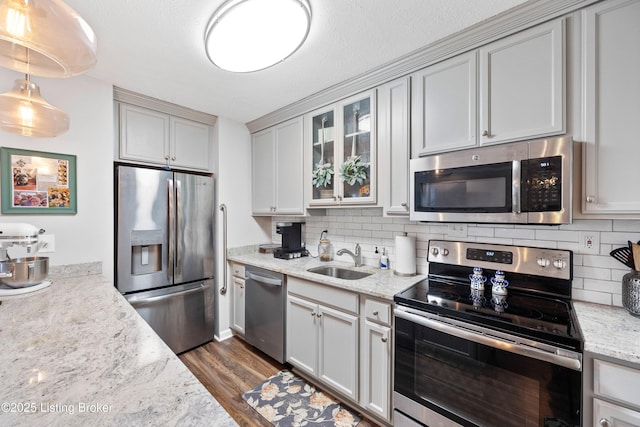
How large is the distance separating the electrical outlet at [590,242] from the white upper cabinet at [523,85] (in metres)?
0.61

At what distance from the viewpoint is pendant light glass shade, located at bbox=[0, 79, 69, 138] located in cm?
128

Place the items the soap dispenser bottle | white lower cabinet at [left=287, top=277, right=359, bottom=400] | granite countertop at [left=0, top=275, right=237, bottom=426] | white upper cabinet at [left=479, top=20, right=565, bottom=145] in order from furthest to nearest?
1. the soap dispenser bottle
2. white lower cabinet at [left=287, top=277, right=359, bottom=400]
3. white upper cabinet at [left=479, top=20, right=565, bottom=145]
4. granite countertop at [left=0, top=275, right=237, bottom=426]

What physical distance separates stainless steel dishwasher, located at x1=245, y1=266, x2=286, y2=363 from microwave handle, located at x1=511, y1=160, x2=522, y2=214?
1.72 metres

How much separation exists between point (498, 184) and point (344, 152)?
1.16m

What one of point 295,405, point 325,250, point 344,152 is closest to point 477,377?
point 295,405

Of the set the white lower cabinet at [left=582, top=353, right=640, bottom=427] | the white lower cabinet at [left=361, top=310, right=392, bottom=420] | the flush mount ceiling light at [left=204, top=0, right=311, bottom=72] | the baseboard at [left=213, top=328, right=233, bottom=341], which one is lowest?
the baseboard at [left=213, top=328, right=233, bottom=341]

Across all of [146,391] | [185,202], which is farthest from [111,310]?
[185,202]

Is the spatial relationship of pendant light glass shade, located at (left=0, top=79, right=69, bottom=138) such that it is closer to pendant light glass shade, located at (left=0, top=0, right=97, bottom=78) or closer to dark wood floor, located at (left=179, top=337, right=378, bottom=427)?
pendant light glass shade, located at (left=0, top=0, right=97, bottom=78)

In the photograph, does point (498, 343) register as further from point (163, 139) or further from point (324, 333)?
point (163, 139)

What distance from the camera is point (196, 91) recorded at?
234 centimetres

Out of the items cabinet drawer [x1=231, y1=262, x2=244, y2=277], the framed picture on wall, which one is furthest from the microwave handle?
the framed picture on wall

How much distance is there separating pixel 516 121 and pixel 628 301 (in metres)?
1.00

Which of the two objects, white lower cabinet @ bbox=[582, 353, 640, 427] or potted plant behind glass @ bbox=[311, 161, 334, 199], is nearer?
white lower cabinet @ bbox=[582, 353, 640, 427]

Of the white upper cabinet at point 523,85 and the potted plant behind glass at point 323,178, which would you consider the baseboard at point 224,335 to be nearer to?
the potted plant behind glass at point 323,178
